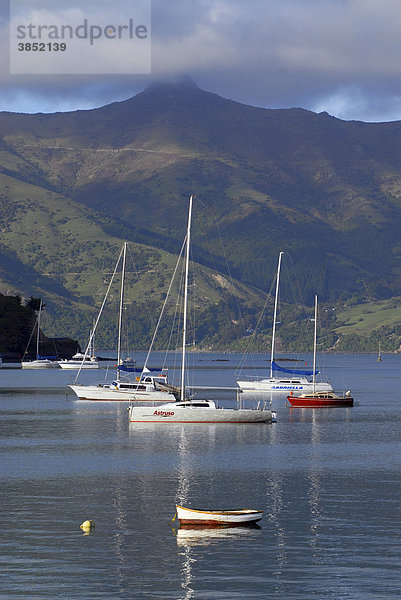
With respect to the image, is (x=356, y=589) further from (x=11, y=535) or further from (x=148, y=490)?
(x=148, y=490)

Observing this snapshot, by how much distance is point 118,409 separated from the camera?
468ft

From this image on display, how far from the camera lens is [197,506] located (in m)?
60.7

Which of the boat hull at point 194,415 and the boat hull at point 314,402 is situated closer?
the boat hull at point 194,415

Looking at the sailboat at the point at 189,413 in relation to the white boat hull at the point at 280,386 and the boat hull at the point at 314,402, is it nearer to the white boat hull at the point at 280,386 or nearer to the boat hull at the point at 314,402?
the boat hull at the point at 314,402

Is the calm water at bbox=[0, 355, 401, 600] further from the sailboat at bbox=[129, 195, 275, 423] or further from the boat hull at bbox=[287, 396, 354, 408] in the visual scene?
the boat hull at bbox=[287, 396, 354, 408]

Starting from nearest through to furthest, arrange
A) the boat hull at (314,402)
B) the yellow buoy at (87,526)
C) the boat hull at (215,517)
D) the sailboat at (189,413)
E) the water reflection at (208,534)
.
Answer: the water reflection at (208,534)
the yellow buoy at (87,526)
the boat hull at (215,517)
the sailboat at (189,413)
the boat hull at (314,402)

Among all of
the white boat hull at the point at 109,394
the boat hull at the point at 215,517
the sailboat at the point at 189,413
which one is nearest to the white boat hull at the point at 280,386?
the white boat hull at the point at 109,394

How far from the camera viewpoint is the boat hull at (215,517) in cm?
5381

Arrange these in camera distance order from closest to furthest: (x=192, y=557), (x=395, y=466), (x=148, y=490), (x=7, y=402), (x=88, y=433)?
(x=192, y=557), (x=148, y=490), (x=395, y=466), (x=88, y=433), (x=7, y=402)

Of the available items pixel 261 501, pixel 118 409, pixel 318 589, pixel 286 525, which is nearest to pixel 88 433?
pixel 118 409

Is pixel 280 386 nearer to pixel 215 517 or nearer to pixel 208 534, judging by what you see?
pixel 215 517

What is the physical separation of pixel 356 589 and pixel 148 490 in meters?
26.4

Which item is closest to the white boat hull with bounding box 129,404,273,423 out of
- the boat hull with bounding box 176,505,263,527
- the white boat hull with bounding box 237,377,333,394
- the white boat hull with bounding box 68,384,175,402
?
the white boat hull with bounding box 68,384,175,402

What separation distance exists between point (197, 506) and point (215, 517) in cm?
671
